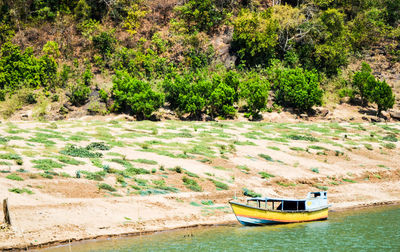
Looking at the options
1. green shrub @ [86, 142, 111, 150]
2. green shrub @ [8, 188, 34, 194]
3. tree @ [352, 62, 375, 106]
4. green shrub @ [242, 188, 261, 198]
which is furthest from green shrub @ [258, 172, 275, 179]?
tree @ [352, 62, 375, 106]

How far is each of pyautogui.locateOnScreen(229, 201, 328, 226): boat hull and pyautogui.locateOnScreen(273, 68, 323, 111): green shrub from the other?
30177mm

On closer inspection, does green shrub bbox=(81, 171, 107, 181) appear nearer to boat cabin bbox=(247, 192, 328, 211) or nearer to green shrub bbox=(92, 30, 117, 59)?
boat cabin bbox=(247, 192, 328, 211)

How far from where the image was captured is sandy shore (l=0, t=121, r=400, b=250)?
733 inches

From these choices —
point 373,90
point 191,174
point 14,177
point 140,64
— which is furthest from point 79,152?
point 373,90

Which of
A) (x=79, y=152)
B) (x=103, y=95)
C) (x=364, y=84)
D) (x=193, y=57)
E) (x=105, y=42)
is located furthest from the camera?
(x=193, y=57)

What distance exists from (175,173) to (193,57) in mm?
31314

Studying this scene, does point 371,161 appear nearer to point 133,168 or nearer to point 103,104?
point 133,168

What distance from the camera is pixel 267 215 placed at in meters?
19.8

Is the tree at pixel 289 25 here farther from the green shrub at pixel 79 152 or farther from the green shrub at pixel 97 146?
the green shrub at pixel 79 152

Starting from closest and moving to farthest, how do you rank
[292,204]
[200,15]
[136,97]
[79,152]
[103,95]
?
1. [292,204]
2. [79,152]
3. [136,97]
4. [103,95]
5. [200,15]

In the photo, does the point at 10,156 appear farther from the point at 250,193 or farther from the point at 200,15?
the point at 200,15

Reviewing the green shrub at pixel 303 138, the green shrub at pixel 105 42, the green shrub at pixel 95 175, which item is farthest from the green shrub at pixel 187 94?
the green shrub at pixel 95 175

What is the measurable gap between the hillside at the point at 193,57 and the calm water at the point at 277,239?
27.1 metres

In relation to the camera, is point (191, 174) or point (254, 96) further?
point (254, 96)
